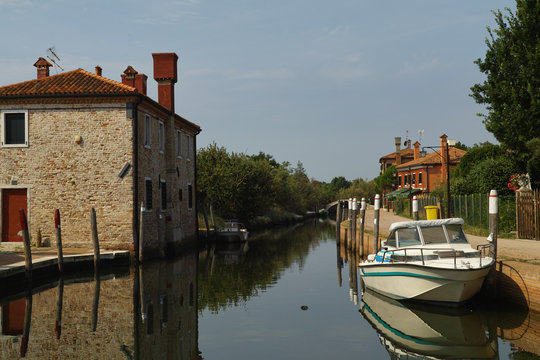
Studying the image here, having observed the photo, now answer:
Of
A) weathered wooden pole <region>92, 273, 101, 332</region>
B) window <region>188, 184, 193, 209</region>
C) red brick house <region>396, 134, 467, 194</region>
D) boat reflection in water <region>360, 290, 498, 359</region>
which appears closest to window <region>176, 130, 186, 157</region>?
window <region>188, 184, 193, 209</region>

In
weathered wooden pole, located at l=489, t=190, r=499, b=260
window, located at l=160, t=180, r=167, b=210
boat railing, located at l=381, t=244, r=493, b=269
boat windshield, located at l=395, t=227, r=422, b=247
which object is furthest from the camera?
window, located at l=160, t=180, r=167, b=210

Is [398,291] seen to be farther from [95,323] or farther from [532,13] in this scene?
[532,13]

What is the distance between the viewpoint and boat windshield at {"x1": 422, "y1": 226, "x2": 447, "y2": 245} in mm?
13898

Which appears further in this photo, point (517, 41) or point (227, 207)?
point (227, 207)

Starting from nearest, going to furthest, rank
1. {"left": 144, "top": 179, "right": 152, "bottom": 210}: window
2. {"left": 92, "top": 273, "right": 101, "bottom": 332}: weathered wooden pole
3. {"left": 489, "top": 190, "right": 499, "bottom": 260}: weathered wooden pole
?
{"left": 92, "top": 273, "right": 101, "bottom": 332}: weathered wooden pole
{"left": 489, "top": 190, "right": 499, "bottom": 260}: weathered wooden pole
{"left": 144, "top": 179, "right": 152, "bottom": 210}: window

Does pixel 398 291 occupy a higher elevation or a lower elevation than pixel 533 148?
lower

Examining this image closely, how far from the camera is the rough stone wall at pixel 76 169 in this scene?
71.6ft

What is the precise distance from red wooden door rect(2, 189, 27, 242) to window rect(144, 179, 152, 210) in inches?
191

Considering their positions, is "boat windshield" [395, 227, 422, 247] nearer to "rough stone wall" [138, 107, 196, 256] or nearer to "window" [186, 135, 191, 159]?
"rough stone wall" [138, 107, 196, 256]

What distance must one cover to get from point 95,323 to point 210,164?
30.8m

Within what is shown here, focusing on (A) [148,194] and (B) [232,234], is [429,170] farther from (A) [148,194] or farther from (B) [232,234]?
(A) [148,194]

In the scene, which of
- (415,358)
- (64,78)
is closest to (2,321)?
(415,358)

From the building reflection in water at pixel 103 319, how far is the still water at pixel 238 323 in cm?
2

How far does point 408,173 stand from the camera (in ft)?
203
